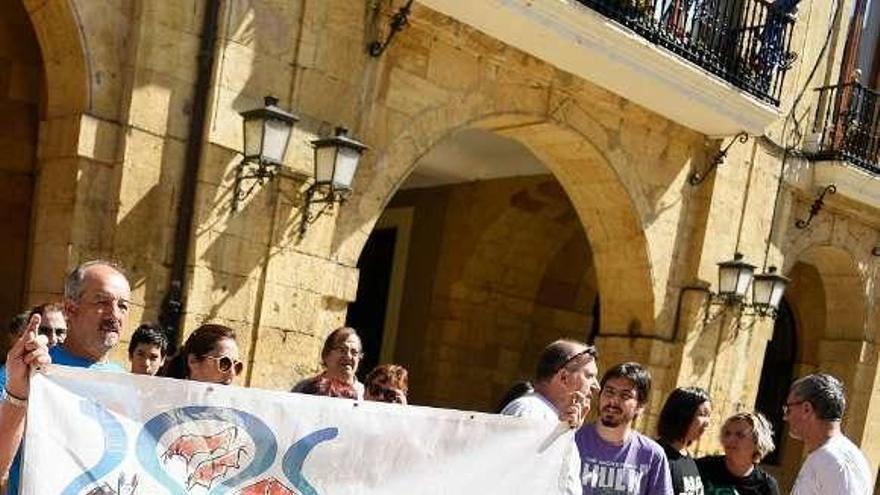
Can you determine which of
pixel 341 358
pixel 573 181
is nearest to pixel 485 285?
pixel 573 181

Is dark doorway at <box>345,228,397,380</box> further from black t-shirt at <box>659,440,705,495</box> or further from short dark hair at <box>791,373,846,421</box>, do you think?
Result: short dark hair at <box>791,373,846,421</box>

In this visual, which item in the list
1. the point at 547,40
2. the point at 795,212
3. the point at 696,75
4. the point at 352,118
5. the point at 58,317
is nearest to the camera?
the point at 58,317

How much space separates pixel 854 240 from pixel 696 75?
Answer: 13.3 ft

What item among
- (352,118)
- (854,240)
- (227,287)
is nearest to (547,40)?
(352,118)

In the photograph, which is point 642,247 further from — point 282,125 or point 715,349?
point 282,125

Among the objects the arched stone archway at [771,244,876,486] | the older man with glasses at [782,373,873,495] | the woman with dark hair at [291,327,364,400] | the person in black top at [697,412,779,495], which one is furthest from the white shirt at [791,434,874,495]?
the arched stone archway at [771,244,876,486]

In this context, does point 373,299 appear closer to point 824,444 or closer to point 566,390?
point 824,444

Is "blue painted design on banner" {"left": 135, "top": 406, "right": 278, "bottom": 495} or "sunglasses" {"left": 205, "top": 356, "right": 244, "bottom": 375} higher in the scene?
"sunglasses" {"left": 205, "top": 356, "right": 244, "bottom": 375}

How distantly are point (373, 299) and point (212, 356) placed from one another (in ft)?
28.4

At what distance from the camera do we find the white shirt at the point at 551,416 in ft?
12.8

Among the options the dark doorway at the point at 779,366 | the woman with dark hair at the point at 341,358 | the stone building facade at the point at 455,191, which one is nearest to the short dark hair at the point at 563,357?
the woman with dark hair at the point at 341,358

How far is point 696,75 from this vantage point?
28.7 feet

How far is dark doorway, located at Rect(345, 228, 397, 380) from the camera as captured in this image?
40.8 feet

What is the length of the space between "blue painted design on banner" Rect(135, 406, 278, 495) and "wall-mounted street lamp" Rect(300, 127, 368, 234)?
3.44 metres
